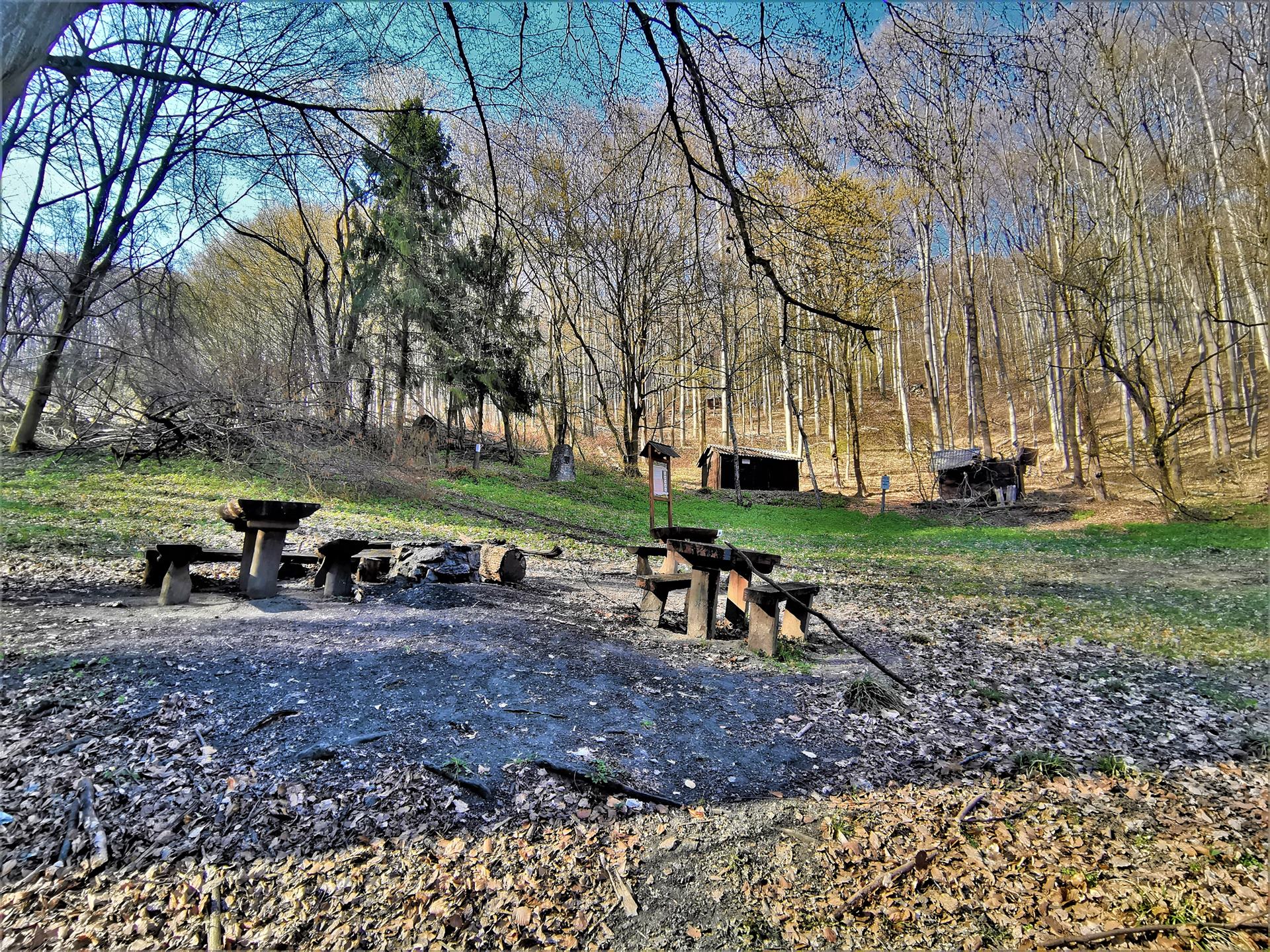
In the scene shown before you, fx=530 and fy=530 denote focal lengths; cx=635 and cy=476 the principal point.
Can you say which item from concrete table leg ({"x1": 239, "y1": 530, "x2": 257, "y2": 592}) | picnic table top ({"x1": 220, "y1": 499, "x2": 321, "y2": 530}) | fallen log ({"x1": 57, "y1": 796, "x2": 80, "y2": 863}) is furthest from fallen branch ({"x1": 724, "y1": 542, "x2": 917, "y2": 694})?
concrete table leg ({"x1": 239, "y1": 530, "x2": 257, "y2": 592})

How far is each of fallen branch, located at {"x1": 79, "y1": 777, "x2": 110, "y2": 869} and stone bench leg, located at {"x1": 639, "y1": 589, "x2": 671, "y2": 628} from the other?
4.37m

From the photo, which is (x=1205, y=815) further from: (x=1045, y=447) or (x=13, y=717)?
(x=1045, y=447)

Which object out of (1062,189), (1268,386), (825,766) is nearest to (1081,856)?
(825,766)

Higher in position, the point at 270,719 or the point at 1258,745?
the point at 270,719

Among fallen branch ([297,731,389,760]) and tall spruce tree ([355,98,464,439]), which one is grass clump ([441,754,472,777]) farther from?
tall spruce tree ([355,98,464,439])

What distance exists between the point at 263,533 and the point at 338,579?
2.72 feet

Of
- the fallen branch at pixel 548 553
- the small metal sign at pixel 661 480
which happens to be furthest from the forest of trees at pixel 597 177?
the fallen branch at pixel 548 553

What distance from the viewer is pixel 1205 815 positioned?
251 centimetres

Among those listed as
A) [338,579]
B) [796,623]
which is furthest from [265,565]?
[796,623]

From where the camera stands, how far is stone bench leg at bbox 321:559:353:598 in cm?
546

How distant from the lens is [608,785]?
2625 mm


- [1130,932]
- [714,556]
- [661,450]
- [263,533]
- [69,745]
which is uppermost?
[661,450]

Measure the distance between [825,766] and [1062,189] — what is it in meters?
18.9

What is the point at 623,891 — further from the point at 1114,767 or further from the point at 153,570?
the point at 153,570
